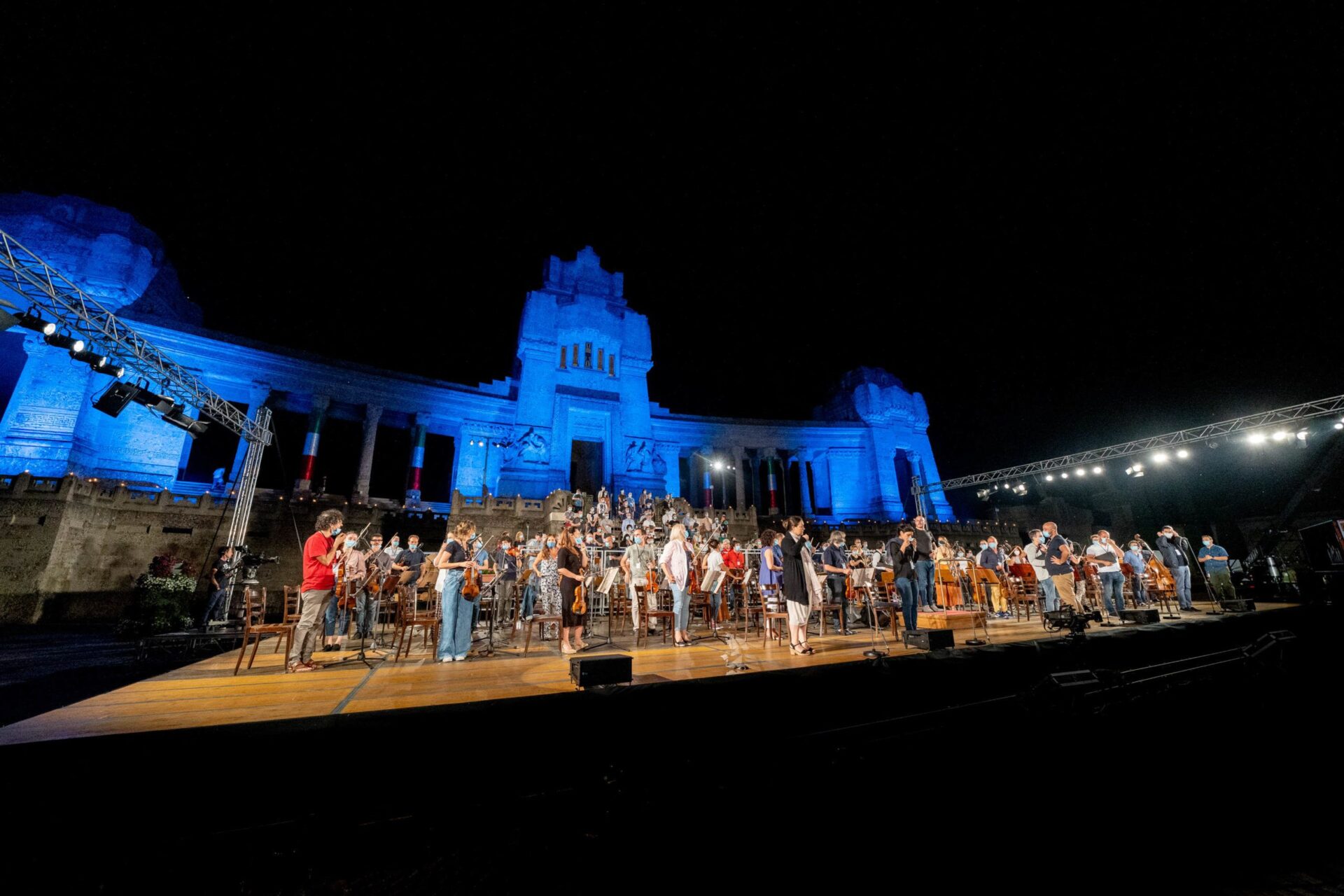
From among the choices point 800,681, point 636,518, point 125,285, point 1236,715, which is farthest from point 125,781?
point 125,285

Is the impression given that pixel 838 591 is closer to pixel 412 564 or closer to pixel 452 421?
pixel 412 564

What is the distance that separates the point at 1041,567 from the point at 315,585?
1237cm

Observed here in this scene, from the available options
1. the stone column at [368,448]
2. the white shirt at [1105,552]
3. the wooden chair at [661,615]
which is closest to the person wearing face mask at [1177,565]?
the white shirt at [1105,552]

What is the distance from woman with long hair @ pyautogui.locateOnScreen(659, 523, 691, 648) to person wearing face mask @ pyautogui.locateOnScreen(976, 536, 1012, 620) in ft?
21.9

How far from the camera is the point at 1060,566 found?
27.1 ft

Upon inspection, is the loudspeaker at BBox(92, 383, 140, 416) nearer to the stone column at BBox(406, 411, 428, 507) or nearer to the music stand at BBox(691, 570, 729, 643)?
the stone column at BBox(406, 411, 428, 507)

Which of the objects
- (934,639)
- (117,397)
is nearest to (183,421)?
(117,397)

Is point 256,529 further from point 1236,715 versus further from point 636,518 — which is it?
point 1236,715

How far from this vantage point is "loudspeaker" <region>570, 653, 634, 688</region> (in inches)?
149

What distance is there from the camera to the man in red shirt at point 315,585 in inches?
197

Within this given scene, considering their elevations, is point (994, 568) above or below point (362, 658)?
above

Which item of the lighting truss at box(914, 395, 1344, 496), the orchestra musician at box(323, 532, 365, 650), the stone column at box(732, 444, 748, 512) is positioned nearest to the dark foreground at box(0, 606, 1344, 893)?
the orchestra musician at box(323, 532, 365, 650)

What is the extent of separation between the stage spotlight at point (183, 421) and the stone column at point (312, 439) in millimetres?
7104

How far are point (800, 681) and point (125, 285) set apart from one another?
26026 millimetres
